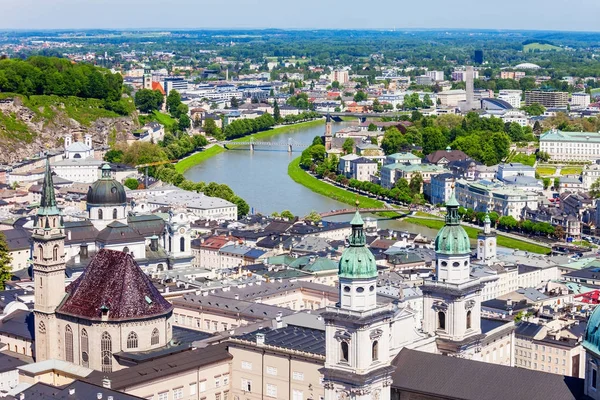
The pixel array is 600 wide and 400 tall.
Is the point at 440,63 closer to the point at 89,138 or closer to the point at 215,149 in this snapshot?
the point at 215,149

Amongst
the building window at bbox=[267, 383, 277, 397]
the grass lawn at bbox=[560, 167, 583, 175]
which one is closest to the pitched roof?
the building window at bbox=[267, 383, 277, 397]

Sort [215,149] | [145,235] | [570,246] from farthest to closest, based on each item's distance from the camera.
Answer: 1. [215,149]
2. [570,246]
3. [145,235]

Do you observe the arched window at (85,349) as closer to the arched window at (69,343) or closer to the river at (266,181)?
the arched window at (69,343)

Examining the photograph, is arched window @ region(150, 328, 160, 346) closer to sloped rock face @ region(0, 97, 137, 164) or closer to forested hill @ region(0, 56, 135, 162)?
sloped rock face @ region(0, 97, 137, 164)

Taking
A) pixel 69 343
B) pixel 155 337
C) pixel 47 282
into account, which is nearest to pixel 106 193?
pixel 47 282

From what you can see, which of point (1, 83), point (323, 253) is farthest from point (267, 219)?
point (1, 83)

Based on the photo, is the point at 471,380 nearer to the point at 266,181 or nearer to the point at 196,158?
the point at 266,181
